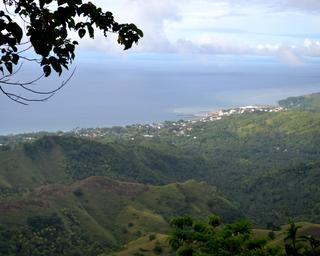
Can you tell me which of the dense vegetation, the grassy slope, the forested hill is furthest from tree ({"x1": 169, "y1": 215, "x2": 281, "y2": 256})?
the forested hill

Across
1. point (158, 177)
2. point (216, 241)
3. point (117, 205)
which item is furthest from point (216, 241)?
point (158, 177)

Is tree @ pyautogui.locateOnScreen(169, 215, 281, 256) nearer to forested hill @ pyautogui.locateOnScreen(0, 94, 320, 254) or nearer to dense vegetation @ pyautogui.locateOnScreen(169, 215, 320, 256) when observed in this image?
dense vegetation @ pyautogui.locateOnScreen(169, 215, 320, 256)

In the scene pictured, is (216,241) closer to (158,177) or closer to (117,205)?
(117,205)

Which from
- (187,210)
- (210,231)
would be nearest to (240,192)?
(187,210)

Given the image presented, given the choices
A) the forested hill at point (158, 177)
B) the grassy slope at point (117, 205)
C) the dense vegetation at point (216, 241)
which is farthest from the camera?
the forested hill at point (158, 177)

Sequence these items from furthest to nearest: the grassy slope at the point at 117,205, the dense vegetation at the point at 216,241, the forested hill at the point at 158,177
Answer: the forested hill at the point at 158,177 → the grassy slope at the point at 117,205 → the dense vegetation at the point at 216,241

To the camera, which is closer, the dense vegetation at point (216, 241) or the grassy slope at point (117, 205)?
the dense vegetation at point (216, 241)

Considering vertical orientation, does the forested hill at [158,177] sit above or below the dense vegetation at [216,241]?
below

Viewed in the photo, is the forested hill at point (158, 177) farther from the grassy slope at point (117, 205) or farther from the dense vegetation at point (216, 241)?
the dense vegetation at point (216, 241)

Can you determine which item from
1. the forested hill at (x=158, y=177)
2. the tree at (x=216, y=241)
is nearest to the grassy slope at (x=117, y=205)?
the forested hill at (x=158, y=177)
